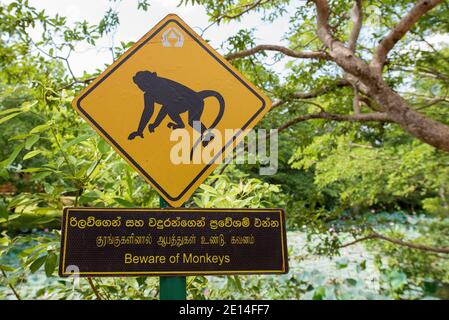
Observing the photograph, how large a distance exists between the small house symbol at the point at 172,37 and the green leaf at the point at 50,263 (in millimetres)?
1131

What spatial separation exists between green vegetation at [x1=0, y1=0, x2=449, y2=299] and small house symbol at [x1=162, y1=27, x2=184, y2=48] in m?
0.59

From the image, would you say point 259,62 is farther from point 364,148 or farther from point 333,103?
point 364,148

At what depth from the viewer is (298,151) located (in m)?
5.64

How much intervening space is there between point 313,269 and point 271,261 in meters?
5.52

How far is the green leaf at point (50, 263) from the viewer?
4.79 feet

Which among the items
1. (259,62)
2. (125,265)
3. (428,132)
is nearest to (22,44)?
(259,62)

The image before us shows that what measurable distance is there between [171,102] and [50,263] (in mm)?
906

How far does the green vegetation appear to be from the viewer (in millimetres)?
1752

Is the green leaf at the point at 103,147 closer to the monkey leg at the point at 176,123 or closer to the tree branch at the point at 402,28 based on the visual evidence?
the monkey leg at the point at 176,123

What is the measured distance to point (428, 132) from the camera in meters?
3.30

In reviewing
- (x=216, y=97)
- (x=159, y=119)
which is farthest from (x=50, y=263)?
(x=216, y=97)

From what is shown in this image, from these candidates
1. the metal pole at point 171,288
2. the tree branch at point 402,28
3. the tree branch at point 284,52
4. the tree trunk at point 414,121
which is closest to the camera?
the metal pole at point 171,288

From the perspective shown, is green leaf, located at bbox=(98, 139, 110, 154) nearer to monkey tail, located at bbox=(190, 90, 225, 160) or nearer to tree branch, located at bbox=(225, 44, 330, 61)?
monkey tail, located at bbox=(190, 90, 225, 160)

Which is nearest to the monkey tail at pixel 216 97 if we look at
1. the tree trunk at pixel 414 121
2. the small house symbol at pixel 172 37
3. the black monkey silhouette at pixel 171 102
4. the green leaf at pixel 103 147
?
the black monkey silhouette at pixel 171 102
